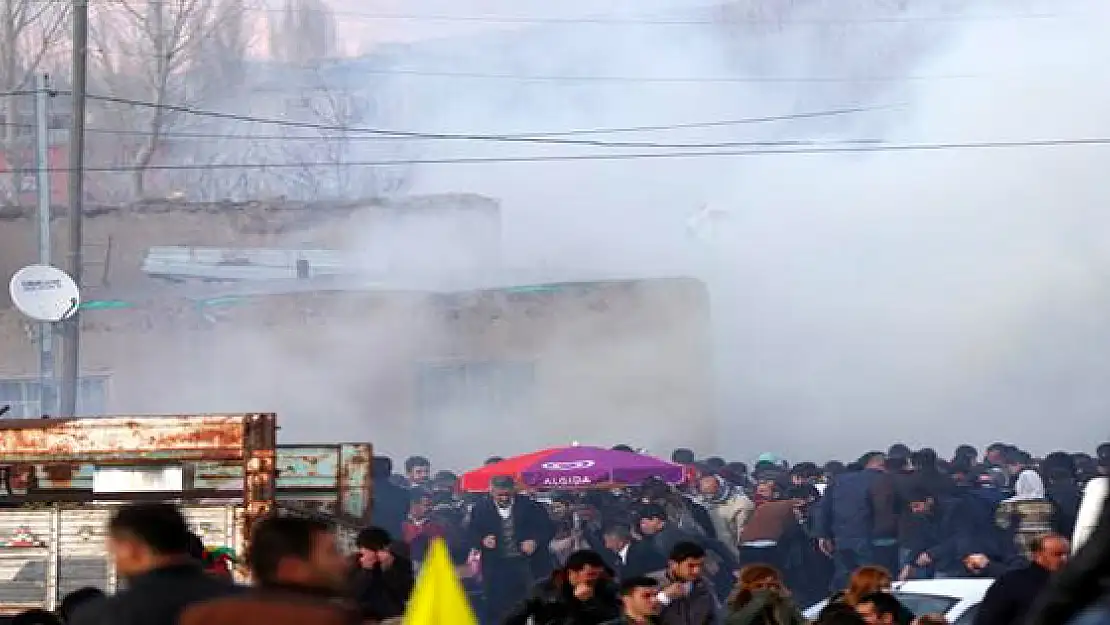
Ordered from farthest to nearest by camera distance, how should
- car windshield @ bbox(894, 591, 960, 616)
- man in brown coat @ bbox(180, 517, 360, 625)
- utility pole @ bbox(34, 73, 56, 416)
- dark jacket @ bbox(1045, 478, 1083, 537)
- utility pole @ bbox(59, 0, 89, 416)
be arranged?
utility pole @ bbox(34, 73, 56, 416)
utility pole @ bbox(59, 0, 89, 416)
dark jacket @ bbox(1045, 478, 1083, 537)
car windshield @ bbox(894, 591, 960, 616)
man in brown coat @ bbox(180, 517, 360, 625)

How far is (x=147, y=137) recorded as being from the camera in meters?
49.4

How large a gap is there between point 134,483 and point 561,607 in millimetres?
3157

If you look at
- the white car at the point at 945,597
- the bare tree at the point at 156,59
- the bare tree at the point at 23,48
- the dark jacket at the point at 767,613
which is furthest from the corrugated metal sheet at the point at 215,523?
the bare tree at the point at 156,59

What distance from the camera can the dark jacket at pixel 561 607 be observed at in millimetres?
9453

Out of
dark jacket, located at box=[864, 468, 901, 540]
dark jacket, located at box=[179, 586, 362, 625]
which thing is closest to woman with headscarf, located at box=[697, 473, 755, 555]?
dark jacket, located at box=[864, 468, 901, 540]

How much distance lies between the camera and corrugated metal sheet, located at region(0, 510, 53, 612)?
1123 centimetres

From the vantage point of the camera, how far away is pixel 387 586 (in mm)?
10930

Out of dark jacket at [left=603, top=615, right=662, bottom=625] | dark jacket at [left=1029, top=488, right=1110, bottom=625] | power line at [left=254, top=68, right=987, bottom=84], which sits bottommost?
dark jacket at [left=603, top=615, right=662, bottom=625]

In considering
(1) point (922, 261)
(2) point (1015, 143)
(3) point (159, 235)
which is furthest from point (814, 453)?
(3) point (159, 235)

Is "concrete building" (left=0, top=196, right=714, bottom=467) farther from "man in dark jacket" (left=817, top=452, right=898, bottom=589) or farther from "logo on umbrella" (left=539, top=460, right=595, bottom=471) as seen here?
"man in dark jacket" (left=817, top=452, right=898, bottom=589)

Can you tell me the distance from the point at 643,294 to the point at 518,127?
20.6 ft

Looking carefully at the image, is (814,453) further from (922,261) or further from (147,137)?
(147,137)

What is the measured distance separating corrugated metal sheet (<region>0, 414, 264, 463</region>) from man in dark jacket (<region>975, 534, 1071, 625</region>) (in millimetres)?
4174

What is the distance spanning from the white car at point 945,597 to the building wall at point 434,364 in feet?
50.4
